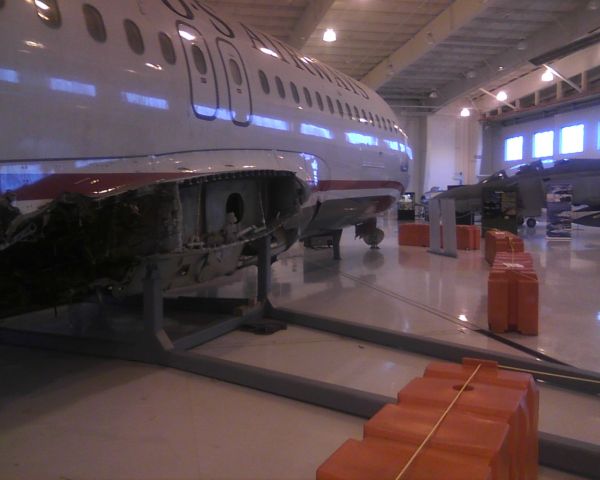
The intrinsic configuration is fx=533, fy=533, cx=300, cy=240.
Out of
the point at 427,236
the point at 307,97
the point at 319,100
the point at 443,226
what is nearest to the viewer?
the point at 307,97

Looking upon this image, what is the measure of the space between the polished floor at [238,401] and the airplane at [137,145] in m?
0.76

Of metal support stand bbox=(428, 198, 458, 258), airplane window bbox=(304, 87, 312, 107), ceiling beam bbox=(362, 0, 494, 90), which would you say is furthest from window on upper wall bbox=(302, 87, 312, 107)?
ceiling beam bbox=(362, 0, 494, 90)

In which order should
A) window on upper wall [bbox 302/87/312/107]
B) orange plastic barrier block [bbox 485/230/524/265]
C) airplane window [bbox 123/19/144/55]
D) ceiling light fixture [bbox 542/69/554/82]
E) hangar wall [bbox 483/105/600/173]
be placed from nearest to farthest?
airplane window [bbox 123/19/144/55]
window on upper wall [bbox 302/87/312/107]
orange plastic barrier block [bbox 485/230/524/265]
ceiling light fixture [bbox 542/69/554/82]
hangar wall [bbox 483/105/600/173]

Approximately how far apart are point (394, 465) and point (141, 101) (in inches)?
117

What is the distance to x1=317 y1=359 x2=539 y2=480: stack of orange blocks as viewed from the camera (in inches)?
68.6

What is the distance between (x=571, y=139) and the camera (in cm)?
2584

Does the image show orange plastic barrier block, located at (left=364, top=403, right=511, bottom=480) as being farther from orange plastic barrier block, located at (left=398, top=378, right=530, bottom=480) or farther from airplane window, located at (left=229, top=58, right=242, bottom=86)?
airplane window, located at (left=229, top=58, right=242, bottom=86)

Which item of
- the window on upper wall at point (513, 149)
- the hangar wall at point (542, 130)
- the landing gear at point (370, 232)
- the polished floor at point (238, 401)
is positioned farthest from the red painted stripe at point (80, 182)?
the window on upper wall at point (513, 149)

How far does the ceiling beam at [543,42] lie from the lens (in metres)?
15.0

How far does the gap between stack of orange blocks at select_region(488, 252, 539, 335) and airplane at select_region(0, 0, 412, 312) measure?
2254 millimetres

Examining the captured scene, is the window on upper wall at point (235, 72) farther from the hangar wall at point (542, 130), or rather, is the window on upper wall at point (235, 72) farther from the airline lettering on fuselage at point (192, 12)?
the hangar wall at point (542, 130)

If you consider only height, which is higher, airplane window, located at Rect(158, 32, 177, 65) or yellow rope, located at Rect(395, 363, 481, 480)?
airplane window, located at Rect(158, 32, 177, 65)

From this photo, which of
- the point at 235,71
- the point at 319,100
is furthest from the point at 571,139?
the point at 235,71

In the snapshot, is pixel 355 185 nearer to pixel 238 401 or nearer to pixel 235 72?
pixel 235 72
